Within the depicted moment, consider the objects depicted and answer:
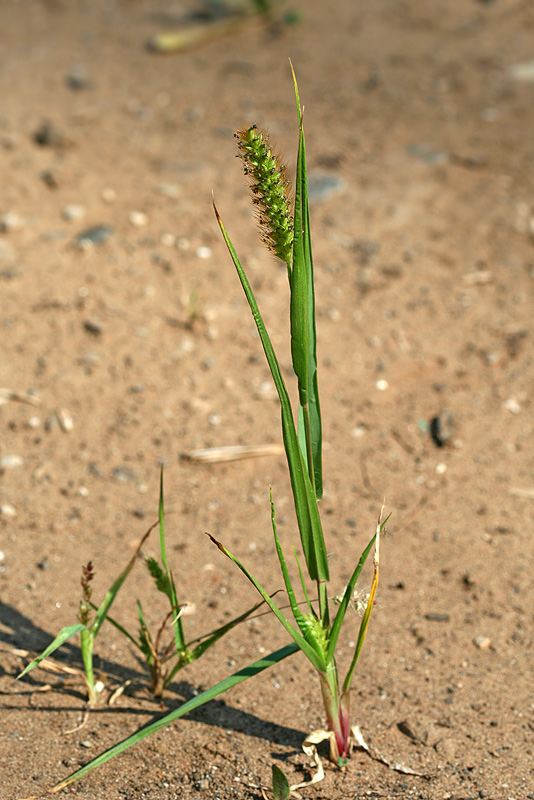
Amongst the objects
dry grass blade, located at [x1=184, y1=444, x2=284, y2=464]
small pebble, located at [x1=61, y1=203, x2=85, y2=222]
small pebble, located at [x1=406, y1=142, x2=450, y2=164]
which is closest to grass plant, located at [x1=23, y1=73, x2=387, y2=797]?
dry grass blade, located at [x1=184, y1=444, x2=284, y2=464]

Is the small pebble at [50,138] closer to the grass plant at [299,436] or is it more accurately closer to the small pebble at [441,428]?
the small pebble at [441,428]

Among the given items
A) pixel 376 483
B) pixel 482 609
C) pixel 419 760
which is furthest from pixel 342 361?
pixel 419 760

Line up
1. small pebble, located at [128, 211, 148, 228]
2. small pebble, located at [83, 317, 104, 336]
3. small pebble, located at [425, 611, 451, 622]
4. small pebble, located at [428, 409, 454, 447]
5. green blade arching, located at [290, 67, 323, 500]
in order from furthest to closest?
small pebble, located at [128, 211, 148, 228], small pebble, located at [83, 317, 104, 336], small pebble, located at [428, 409, 454, 447], small pebble, located at [425, 611, 451, 622], green blade arching, located at [290, 67, 323, 500]

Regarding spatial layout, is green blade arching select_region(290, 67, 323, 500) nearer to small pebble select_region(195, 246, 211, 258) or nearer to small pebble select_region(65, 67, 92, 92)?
small pebble select_region(195, 246, 211, 258)

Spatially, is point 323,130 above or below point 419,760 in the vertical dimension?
above

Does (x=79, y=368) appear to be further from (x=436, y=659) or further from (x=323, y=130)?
(x=323, y=130)

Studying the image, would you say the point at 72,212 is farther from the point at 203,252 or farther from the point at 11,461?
the point at 11,461
